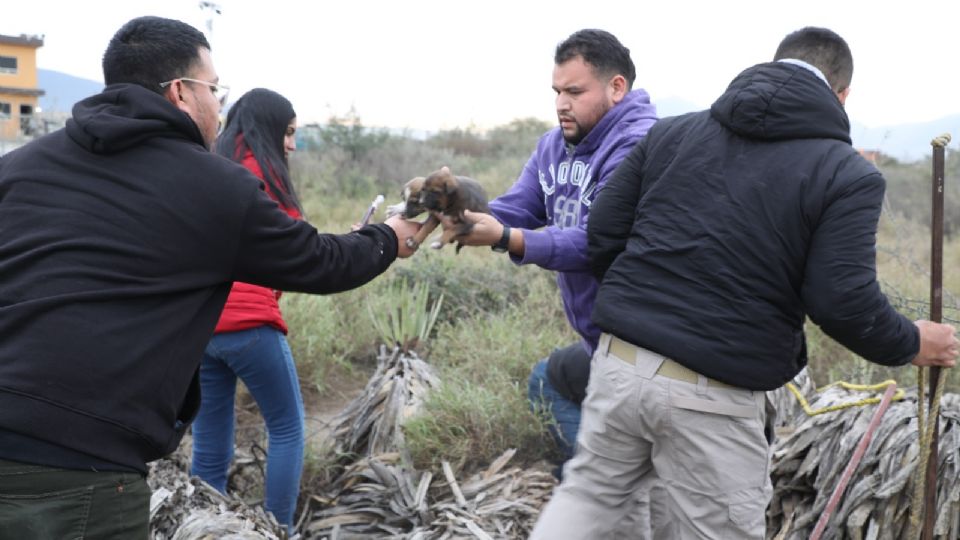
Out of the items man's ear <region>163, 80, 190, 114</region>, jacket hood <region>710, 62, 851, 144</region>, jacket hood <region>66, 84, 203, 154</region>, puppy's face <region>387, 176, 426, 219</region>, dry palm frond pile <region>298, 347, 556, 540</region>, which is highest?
jacket hood <region>710, 62, 851, 144</region>

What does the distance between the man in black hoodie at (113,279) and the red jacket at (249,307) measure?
1.15 m

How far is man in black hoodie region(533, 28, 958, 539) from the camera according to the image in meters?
2.38

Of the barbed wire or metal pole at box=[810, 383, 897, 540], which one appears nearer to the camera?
metal pole at box=[810, 383, 897, 540]

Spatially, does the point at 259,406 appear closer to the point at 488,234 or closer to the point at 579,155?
the point at 488,234

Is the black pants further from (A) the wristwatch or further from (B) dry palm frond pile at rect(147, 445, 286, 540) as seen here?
(A) the wristwatch

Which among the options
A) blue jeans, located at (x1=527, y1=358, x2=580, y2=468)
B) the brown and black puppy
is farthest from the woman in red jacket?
blue jeans, located at (x1=527, y1=358, x2=580, y2=468)

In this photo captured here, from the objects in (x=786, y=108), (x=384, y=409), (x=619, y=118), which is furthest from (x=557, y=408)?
(x=786, y=108)

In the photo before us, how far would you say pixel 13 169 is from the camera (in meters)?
2.26

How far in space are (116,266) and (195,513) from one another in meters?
1.58

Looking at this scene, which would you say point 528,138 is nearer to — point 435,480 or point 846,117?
point 435,480

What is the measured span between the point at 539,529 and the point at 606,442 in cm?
37

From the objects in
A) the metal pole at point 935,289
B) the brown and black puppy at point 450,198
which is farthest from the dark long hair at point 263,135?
the metal pole at point 935,289

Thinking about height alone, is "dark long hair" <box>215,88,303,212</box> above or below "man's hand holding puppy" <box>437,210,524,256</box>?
above

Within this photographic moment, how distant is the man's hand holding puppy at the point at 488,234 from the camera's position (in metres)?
2.96
